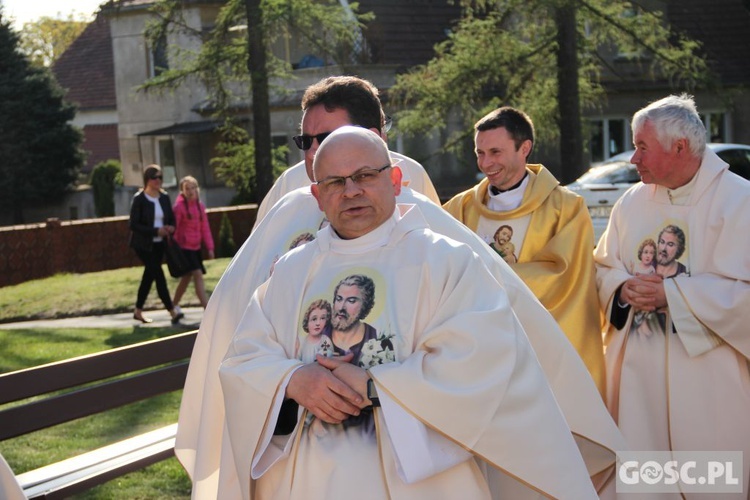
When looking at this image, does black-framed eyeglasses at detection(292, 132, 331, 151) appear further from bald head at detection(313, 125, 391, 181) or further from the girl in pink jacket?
the girl in pink jacket

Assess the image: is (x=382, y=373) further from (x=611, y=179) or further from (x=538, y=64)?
(x=538, y=64)

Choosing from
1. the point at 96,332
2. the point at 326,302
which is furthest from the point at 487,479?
the point at 96,332

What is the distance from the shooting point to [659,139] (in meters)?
5.69

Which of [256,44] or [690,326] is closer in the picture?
[690,326]

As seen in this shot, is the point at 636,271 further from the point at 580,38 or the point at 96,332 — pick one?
the point at 580,38

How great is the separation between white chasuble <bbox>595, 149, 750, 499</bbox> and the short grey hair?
0.17 m

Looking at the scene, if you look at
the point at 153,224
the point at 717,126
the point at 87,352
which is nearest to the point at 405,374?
the point at 87,352

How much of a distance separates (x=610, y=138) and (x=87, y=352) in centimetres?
2317

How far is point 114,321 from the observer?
1523 centimetres

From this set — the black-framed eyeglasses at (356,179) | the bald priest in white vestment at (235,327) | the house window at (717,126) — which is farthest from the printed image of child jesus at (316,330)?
the house window at (717,126)

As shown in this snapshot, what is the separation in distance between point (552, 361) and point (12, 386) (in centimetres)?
266

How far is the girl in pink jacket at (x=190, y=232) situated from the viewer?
565 inches

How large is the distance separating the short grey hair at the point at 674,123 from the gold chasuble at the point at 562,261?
1.93 ft

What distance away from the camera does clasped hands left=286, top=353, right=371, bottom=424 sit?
3574 mm
